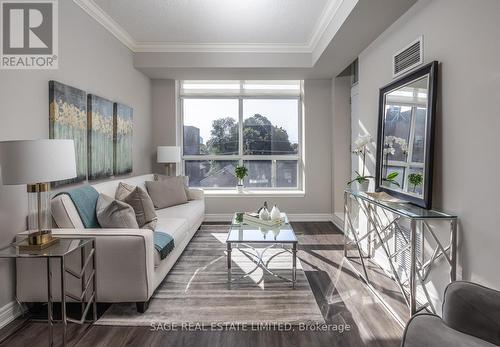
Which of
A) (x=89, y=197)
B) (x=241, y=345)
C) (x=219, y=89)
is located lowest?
(x=241, y=345)

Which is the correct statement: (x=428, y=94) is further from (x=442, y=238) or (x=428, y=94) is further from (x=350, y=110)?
(x=350, y=110)

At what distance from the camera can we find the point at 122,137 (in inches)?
155

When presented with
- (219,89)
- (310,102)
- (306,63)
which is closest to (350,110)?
(310,102)

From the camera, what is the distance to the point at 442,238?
7.29 ft

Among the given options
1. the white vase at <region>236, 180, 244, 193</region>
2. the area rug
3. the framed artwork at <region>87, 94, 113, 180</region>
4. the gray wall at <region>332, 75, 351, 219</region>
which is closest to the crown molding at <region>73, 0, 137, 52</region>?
the framed artwork at <region>87, 94, 113, 180</region>

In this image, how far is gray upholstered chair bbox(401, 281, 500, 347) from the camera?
1.23 metres

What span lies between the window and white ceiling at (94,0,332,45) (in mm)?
1314

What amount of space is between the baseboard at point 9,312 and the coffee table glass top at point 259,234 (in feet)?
5.18

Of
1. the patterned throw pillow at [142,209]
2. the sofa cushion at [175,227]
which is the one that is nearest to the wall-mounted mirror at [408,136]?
the sofa cushion at [175,227]

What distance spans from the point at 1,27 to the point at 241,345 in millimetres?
2757

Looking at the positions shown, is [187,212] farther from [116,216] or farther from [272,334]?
[272,334]

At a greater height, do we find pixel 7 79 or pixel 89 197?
pixel 7 79

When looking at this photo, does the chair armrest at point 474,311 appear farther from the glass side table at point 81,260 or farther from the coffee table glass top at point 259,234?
the glass side table at point 81,260

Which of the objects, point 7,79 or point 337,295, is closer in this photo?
point 7,79
